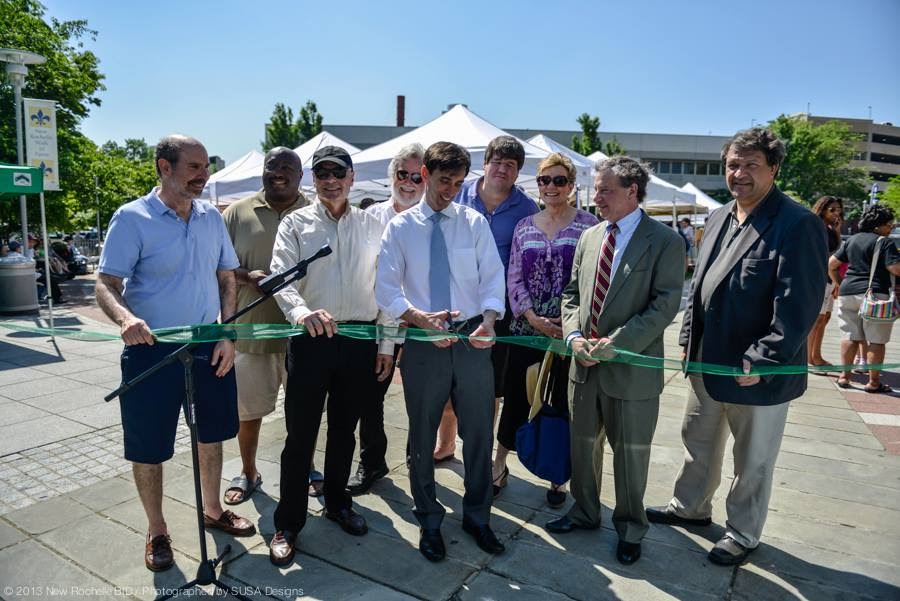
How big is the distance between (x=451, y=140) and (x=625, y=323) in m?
5.73

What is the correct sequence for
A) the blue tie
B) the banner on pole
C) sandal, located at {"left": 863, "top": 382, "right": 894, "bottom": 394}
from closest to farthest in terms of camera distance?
the blue tie < sandal, located at {"left": 863, "top": 382, "right": 894, "bottom": 394} < the banner on pole

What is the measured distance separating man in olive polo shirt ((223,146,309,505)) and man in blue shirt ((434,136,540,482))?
4.00ft

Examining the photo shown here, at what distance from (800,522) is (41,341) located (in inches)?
385

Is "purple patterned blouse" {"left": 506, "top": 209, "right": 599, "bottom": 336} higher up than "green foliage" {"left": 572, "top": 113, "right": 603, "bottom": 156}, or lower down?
lower down

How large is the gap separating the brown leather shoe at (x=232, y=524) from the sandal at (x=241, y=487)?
13.7 inches

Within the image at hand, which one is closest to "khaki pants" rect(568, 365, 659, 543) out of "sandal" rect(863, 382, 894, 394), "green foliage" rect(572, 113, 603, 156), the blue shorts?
the blue shorts

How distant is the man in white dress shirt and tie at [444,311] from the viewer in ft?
9.84

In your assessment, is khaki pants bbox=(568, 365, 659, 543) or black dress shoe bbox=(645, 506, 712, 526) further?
black dress shoe bbox=(645, 506, 712, 526)

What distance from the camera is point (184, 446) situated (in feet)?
15.1

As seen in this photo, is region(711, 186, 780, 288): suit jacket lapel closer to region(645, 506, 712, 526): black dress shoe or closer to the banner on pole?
region(645, 506, 712, 526): black dress shoe

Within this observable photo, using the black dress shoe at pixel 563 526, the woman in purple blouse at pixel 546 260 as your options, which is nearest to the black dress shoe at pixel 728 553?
the black dress shoe at pixel 563 526

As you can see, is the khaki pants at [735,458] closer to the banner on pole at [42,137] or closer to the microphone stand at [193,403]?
the microphone stand at [193,403]

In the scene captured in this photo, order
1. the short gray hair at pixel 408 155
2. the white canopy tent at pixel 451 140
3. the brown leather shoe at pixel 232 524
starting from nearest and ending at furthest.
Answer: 1. the brown leather shoe at pixel 232 524
2. the short gray hair at pixel 408 155
3. the white canopy tent at pixel 451 140

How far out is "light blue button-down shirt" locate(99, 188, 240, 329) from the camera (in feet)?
9.07
